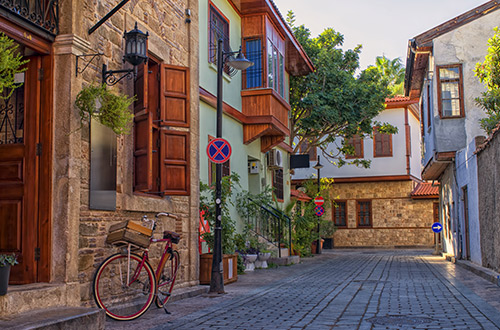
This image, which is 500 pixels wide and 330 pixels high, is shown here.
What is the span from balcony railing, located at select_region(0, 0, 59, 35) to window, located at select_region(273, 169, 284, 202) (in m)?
13.5

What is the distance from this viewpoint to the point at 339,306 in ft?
27.5

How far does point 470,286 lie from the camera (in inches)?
443

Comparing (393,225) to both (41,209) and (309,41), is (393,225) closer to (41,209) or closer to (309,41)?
(309,41)

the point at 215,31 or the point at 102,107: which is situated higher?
the point at 215,31

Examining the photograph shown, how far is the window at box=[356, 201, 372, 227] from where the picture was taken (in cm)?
3399

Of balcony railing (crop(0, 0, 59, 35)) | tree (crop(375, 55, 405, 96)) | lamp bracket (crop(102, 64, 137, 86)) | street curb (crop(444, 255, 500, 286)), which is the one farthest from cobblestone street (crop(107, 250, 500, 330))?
tree (crop(375, 55, 405, 96))

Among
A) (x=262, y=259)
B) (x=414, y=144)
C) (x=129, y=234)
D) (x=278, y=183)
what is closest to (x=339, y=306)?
(x=129, y=234)

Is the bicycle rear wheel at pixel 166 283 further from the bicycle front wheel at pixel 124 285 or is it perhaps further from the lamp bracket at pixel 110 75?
the lamp bracket at pixel 110 75

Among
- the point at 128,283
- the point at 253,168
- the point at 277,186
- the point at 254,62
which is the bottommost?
the point at 128,283

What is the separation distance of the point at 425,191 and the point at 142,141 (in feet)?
89.1

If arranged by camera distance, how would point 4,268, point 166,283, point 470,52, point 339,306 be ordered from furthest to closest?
point 470,52
point 339,306
point 166,283
point 4,268

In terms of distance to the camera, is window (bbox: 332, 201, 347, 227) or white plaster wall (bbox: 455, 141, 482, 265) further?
window (bbox: 332, 201, 347, 227)

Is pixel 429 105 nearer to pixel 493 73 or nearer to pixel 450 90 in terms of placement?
pixel 450 90

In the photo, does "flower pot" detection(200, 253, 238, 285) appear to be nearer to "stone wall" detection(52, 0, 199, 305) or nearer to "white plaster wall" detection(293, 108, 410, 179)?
"stone wall" detection(52, 0, 199, 305)
